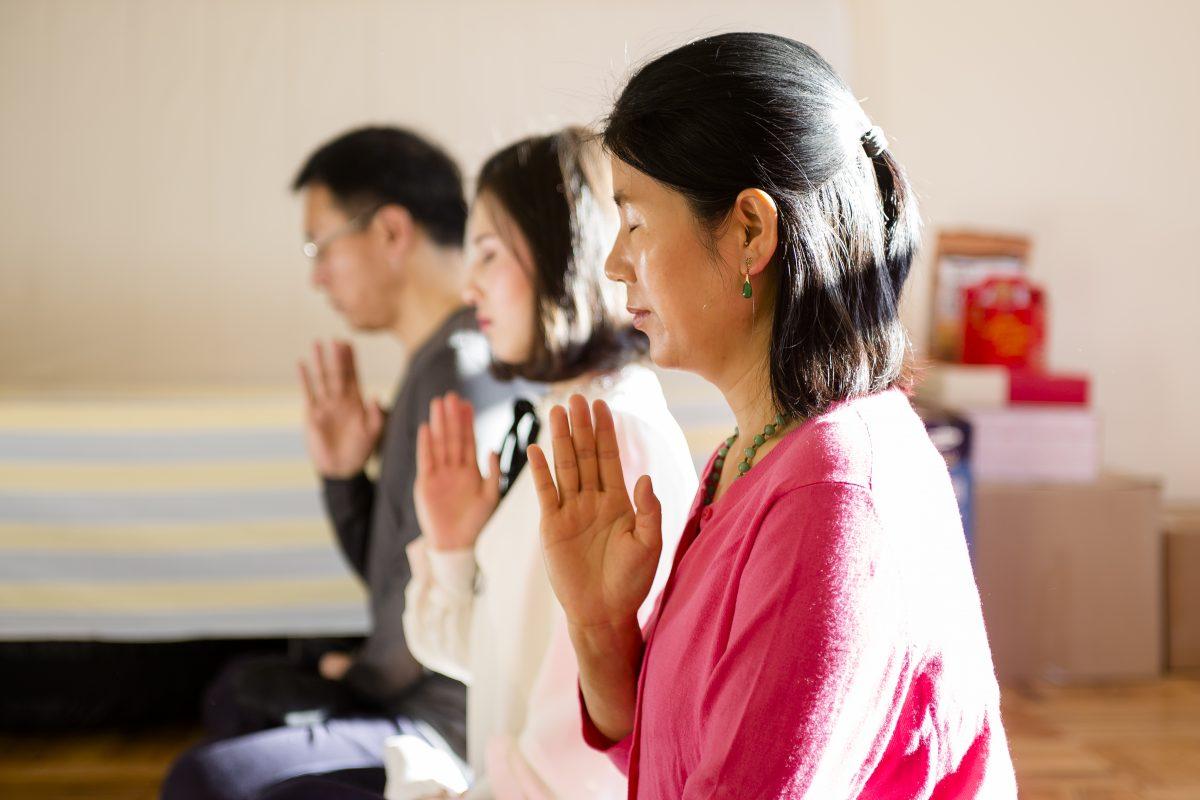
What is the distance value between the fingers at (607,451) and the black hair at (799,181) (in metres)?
0.18

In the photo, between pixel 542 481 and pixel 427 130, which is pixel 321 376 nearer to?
pixel 542 481

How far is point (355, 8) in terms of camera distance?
342cm

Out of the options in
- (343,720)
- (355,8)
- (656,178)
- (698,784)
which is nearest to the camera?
(698,784)

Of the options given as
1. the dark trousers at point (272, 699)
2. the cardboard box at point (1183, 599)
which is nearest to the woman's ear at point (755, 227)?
the dark trousers at point (272, 699)

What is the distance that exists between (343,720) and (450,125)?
7.59 feet

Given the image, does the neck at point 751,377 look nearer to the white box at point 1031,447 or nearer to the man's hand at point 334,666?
the man's hand at point 334,666

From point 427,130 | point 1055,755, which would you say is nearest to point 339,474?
point 1055,755

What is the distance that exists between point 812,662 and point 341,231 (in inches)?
52.9

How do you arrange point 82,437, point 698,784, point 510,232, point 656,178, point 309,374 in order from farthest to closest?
point 82,437
point 309,374
point 510,232
point 656,178
point 698,784

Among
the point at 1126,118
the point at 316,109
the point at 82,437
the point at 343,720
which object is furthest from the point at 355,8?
the point at 343,720

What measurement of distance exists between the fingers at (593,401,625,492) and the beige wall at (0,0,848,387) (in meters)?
2.59

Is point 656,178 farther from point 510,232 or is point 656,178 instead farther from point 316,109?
point 316,109

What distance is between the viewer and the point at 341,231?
1827 millimetres

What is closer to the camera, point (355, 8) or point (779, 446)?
point (779, 446)
